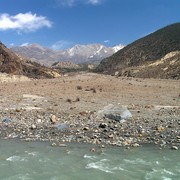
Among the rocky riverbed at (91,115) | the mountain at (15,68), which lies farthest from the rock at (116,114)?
the mountain at (15,68)

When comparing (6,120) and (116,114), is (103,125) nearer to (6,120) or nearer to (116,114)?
(116,114)

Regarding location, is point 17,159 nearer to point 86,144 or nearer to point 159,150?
point 86,144

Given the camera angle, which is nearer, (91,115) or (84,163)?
(84,163)

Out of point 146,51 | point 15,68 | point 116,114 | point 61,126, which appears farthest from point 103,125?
point 146,51

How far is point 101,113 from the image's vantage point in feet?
83.7

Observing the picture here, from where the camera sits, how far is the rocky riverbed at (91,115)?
20.6 m

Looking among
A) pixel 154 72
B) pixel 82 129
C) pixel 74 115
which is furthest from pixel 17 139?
pixel 154 72

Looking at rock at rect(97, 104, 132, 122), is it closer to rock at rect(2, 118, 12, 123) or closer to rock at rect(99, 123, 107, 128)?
rock at rect(99, 123, 107, 128)

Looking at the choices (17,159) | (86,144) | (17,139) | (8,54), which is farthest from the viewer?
(8,54)

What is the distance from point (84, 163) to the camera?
638 inches

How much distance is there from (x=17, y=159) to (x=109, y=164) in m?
4.03

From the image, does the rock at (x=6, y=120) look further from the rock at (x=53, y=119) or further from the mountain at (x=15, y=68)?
the mountain at (x=15, y=68)

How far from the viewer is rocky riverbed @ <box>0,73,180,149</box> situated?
2056 cm

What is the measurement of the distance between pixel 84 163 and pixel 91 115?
9.71m
